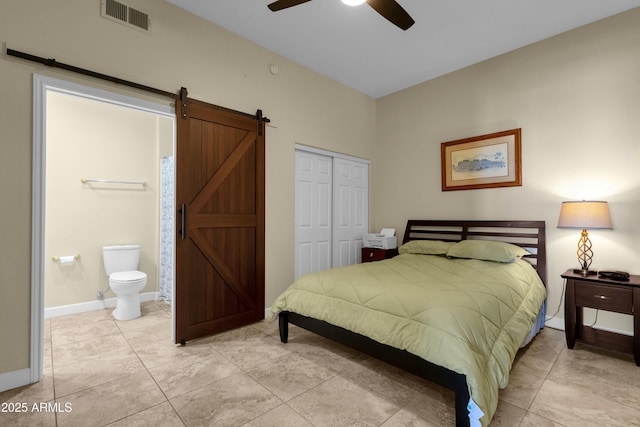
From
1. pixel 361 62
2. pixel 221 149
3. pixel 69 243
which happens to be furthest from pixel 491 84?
pixel 69 243

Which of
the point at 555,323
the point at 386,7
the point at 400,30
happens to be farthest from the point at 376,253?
the point at 386,7

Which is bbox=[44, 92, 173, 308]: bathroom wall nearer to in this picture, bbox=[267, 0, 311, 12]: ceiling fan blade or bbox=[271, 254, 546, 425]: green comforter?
bbox=[267, 0, 311, 12]: ceiling fan blade

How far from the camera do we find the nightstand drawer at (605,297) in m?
2.52

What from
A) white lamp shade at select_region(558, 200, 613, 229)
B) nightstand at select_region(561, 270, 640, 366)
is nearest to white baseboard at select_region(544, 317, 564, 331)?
nightstand at select_region(561, 270, 640, 366)

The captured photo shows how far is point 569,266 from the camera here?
10.7 feet

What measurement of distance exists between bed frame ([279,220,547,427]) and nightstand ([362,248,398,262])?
28 centimetres

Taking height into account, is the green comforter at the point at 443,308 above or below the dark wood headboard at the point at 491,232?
below

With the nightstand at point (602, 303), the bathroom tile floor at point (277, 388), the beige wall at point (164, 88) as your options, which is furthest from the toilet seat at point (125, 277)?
the nightstand at point (602, 303)

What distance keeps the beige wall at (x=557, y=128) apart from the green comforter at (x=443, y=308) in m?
0.75

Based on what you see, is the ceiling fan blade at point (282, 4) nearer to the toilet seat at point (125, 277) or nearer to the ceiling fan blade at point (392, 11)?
the ceiling fan blade at point (392, 11)

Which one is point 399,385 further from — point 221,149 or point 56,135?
point 56,135

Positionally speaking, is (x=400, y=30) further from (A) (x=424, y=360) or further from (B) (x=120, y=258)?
(B) (x=120, y=258)

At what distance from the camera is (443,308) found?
1851 millimetres

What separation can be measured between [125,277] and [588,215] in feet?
15.7
